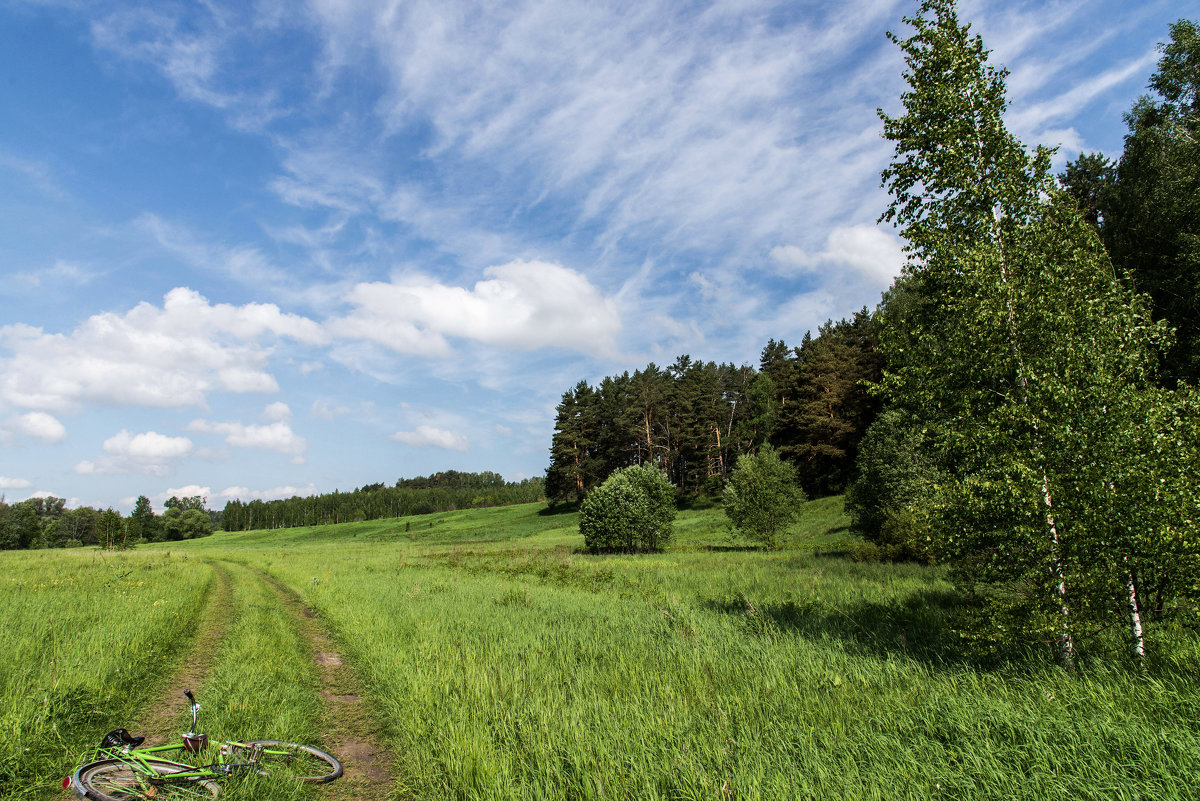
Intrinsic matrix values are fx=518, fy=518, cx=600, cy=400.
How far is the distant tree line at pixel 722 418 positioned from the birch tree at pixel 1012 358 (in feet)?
162

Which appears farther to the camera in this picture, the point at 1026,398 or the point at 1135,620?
the point at 1026,398

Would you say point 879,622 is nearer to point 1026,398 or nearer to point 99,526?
point 1026,398

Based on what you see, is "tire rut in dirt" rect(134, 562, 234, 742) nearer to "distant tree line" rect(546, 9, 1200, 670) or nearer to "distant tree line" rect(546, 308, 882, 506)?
"distant tree line" rect(546, 9, 1200, 670)

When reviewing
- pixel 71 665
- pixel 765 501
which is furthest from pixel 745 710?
pixel 765 501

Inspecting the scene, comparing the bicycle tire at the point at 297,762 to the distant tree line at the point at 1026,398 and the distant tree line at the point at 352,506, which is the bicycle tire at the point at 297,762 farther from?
the distant tree line at the point at 352,506

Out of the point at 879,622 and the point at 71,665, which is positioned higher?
the point at 71,665

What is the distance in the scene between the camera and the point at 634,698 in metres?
6.96

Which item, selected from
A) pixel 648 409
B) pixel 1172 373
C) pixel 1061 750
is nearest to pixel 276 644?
pixel 1061 750

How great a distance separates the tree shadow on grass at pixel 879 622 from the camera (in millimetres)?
9086

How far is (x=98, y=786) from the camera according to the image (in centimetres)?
511

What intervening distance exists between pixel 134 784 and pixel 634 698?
5.41 m

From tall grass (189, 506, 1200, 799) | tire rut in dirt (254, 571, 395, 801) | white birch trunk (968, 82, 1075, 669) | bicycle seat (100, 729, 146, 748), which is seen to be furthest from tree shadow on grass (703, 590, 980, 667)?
bicycle seat (100, 729, 146, 748)

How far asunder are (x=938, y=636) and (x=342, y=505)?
19199 centimetres

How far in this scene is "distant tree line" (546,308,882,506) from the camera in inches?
2254
